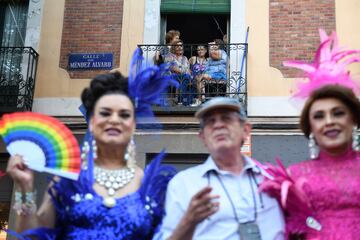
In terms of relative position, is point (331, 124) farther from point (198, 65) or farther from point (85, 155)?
point (198, 65)

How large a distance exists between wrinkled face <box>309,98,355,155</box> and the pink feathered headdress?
0.19m

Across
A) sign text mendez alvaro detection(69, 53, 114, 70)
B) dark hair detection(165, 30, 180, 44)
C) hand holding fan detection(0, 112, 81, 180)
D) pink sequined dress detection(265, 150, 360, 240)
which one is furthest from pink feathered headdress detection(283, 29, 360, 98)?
sign text mendez alvaro detection(69, 53, 114, 70)

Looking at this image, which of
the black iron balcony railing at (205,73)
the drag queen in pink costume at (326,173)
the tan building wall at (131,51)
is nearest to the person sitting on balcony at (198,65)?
the black iron balcony railing at (205,73)

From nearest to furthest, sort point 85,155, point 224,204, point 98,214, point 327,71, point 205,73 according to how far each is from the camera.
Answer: point 224,204
point 98,214
point 85,155
point 327,71
point 205,73

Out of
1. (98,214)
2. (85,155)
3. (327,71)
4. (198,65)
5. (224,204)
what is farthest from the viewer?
(198,65)

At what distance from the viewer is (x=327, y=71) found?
3525 millimetres

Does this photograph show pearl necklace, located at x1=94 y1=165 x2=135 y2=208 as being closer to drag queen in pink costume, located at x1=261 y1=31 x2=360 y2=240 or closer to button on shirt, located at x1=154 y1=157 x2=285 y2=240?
button on shirt, located at x1=154 y1=157 x2=285 y2=240

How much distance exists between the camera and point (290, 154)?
8.06 m

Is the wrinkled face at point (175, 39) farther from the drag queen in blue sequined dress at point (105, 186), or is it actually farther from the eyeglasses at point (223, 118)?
the eyeglasses at point (223, 118)

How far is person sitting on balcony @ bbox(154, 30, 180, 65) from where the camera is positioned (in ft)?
28.6

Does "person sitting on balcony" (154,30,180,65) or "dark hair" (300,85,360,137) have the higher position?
"person sitting on balcony" (154,30,180,65)

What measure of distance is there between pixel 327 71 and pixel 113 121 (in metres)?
1.56

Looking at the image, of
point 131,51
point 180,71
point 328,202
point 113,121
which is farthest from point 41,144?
point 131,51

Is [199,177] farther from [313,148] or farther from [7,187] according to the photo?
[7,187]
